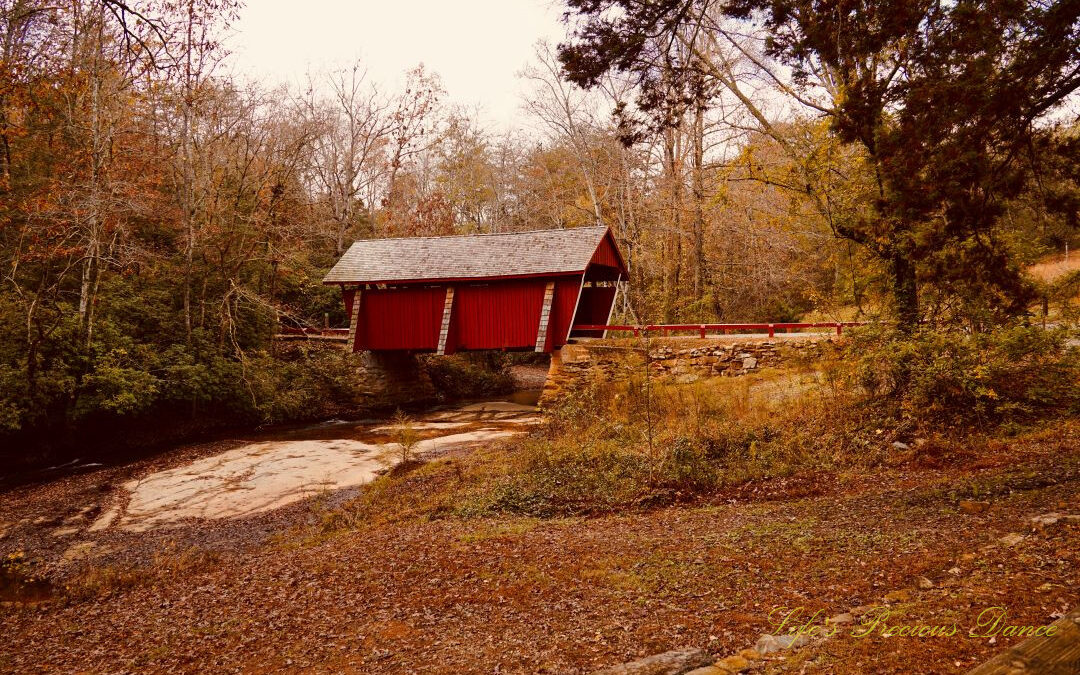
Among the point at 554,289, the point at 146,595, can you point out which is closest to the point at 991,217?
the point at 146,595

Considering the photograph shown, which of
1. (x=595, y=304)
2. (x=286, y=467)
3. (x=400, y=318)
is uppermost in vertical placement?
(x=595, y=304)

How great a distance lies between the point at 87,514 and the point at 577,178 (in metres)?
25.2

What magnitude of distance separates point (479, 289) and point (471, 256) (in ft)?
3.80

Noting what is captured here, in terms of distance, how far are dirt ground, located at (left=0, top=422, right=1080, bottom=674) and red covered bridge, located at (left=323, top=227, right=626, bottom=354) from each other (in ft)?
36.1

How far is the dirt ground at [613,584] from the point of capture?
3.81m

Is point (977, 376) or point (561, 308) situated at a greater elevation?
point (561, 308)

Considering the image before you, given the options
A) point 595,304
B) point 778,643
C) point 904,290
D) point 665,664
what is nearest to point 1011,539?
point 778,643

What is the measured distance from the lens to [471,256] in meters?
19.9

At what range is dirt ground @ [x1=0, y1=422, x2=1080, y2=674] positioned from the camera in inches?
150

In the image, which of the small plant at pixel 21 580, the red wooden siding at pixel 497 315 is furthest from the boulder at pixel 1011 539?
the red wooden siding at pixel 497 315

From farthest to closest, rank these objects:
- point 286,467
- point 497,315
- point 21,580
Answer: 1. point 497,315
2. point 286,467
3. point 21,580

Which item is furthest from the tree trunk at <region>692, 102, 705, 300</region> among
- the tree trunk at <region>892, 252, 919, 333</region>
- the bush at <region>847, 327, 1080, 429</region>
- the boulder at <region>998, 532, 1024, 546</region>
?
the boulder at <region>998, 532, 1024, 546</region>

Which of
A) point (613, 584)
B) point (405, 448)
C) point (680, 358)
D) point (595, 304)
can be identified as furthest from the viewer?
point (595, 304)

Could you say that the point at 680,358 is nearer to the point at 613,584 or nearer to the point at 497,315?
the point at 497,315
